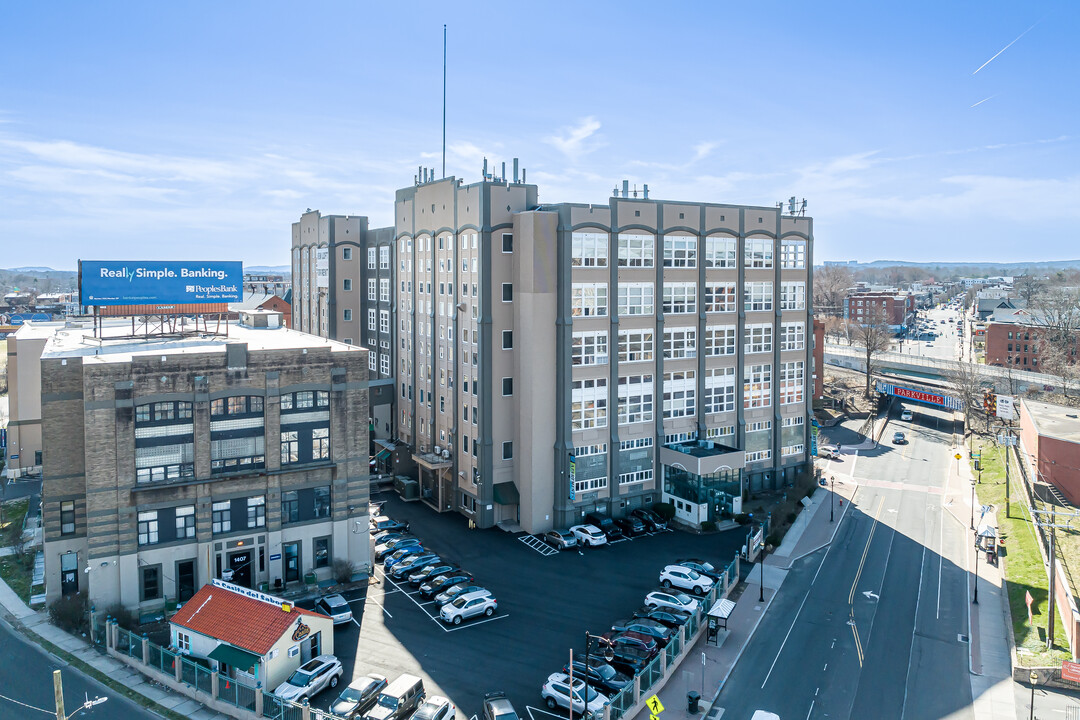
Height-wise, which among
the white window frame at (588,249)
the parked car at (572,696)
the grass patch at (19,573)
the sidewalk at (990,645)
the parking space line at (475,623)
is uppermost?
the white window frame at (588,249)

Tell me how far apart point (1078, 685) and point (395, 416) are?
178 feet

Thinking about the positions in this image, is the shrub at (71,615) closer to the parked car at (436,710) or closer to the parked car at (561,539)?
the parked car at (436,710)

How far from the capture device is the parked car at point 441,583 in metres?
41.9

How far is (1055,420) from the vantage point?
62.1m

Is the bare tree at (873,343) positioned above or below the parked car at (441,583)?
above

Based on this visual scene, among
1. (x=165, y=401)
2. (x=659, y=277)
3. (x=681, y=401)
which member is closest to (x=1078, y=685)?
(x=681, y=401)

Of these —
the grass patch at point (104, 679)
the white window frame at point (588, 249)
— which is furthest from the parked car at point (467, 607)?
the white window frame at point (588, 249)

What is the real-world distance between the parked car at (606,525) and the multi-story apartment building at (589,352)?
938mm

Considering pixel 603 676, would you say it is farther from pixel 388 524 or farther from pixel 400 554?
pixel 388 524

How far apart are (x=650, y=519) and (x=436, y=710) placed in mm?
28293

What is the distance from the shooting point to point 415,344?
6444 cm

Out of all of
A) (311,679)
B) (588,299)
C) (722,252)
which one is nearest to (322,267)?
(588,299)

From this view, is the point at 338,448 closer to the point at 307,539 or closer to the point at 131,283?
the point at 307,539

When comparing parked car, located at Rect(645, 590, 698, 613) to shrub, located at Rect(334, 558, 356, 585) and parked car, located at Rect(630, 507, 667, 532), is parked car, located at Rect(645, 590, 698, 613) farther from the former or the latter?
shrub, located at Rect(334, 558, 356, 585)
